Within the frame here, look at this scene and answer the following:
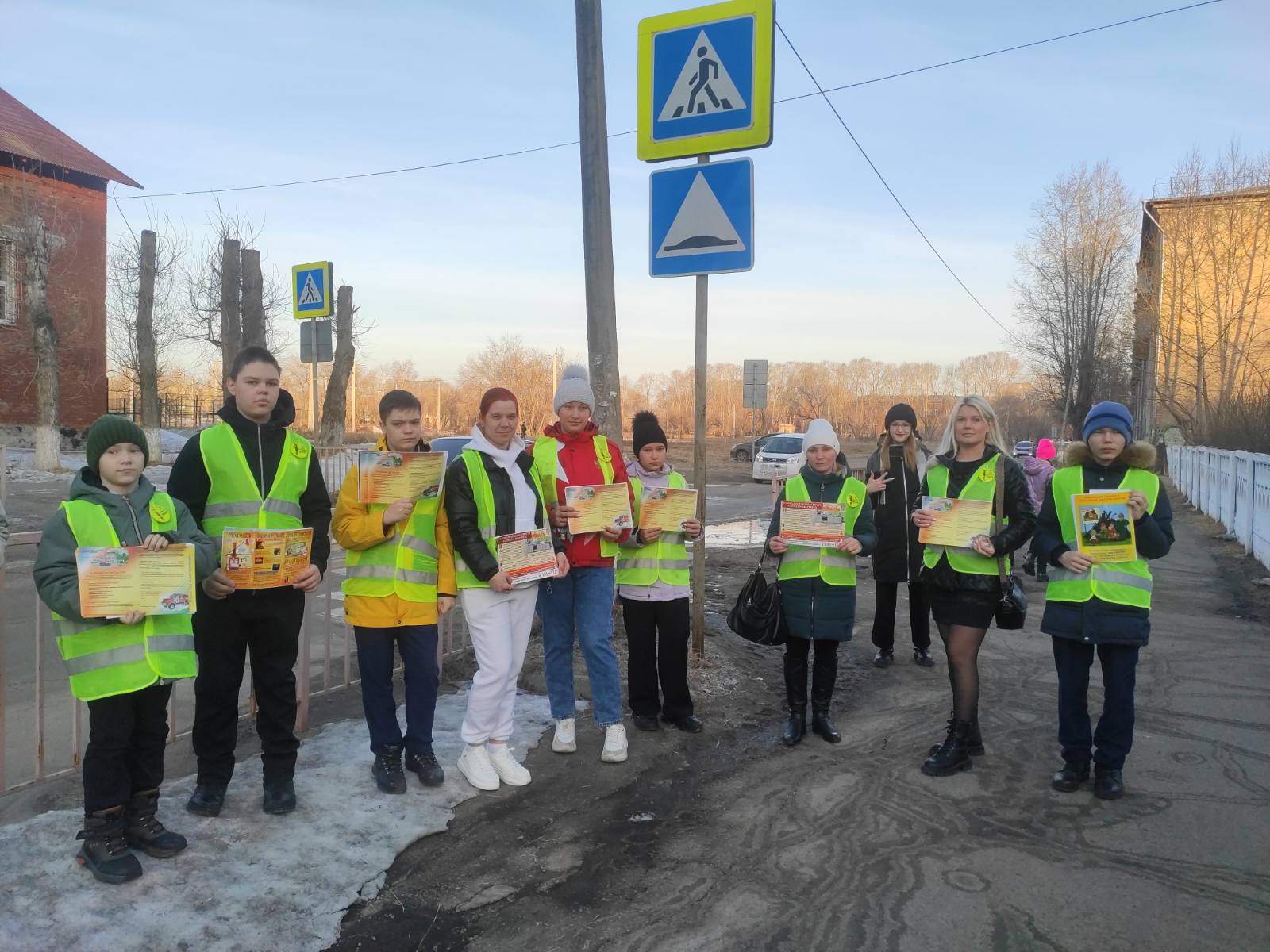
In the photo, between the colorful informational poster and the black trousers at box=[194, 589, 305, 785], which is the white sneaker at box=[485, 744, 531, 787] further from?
the colorful informational poster

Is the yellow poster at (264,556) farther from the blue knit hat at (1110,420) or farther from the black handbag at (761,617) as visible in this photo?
the blue knit hat at (1110,420)

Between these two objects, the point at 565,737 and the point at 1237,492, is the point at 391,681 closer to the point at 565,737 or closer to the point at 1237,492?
the point at 565,737

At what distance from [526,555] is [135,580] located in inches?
67.2

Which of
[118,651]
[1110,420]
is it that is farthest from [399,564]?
[1110,420]

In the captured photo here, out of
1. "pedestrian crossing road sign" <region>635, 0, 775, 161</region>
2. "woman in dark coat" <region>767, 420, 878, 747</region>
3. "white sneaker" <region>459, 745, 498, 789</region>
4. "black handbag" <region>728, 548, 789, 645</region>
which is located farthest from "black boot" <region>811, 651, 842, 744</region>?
"pedestrian crossing road sign" <region>635, 0, 775, 161</region>

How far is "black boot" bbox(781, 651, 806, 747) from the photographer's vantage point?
201 inches

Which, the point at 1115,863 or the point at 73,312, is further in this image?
the point at 73,312

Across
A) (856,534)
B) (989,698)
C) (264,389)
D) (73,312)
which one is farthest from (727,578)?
(73,312)

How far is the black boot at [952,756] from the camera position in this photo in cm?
461

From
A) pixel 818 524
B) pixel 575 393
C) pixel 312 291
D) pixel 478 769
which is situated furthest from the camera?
pixel 312 291

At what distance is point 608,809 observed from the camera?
4.09 metres

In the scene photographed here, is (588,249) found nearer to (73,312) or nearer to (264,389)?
(264,389)

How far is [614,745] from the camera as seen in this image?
4676 mm

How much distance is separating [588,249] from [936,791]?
14.4 ft
